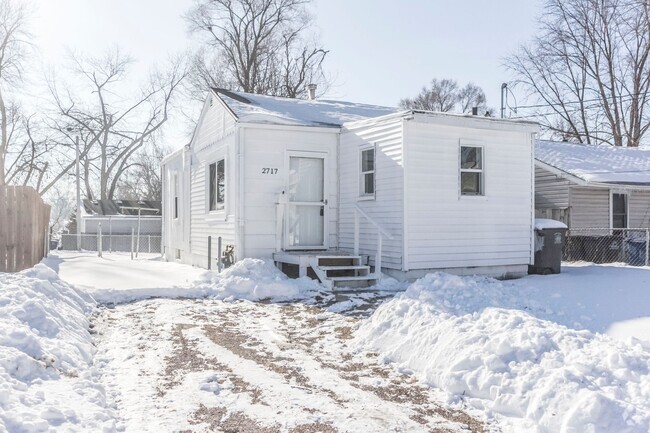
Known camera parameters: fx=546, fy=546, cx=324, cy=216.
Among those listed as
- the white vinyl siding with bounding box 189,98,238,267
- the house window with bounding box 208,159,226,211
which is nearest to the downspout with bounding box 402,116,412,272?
the white vinyl siding with bounding box 189,98,238,267

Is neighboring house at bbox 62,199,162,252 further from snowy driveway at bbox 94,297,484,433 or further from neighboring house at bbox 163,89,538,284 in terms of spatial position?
snowy driveway at bbox 94,297,484,433

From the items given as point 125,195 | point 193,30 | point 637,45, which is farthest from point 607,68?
point 125,195

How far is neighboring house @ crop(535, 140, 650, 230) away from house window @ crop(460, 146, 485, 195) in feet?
23.8

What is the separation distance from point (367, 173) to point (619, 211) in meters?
11.6

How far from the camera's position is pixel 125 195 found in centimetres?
5066

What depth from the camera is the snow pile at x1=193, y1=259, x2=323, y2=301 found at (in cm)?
999

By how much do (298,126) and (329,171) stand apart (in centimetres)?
125

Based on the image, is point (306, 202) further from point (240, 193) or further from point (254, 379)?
point (254, 379)

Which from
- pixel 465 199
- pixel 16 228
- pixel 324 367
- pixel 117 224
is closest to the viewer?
pixel 324 367

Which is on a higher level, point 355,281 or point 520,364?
point 355,281

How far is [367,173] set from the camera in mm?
11672

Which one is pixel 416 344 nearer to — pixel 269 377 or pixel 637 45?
pixel 269 377

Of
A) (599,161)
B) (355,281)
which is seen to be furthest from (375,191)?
(599,161)

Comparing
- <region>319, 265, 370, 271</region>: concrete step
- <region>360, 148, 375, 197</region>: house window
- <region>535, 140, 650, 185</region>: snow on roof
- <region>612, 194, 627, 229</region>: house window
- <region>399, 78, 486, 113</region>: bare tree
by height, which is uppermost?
<region>399, 78, 486, 113</region>: bare tree
